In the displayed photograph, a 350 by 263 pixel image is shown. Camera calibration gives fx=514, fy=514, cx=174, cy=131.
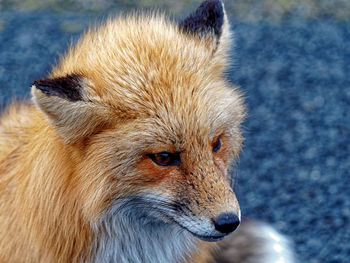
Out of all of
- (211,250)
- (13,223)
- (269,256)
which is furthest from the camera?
(269,256)

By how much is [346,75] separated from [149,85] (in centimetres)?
423

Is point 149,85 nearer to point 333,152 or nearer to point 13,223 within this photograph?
point 13,223

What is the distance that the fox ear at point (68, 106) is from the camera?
2182 millimetres

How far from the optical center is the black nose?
2262 mm

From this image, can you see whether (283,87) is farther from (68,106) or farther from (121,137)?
(68,106)

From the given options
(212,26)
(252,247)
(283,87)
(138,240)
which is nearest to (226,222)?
(138,240)

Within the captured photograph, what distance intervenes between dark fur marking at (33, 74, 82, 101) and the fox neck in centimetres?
58

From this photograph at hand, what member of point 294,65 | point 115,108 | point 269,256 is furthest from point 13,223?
point 294,65

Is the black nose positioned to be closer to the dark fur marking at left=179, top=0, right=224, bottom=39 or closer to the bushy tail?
the dark fur marking at left=179, top=0, right=224, bottom=39

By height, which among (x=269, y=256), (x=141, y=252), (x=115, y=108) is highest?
(x=115, y=108)

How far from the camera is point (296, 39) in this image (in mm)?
6594

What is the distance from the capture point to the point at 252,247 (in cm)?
357

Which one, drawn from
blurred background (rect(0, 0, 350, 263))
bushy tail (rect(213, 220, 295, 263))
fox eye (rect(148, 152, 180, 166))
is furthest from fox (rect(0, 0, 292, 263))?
blurred background (rect(0, 0, 350, 263))

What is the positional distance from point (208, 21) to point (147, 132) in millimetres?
836
